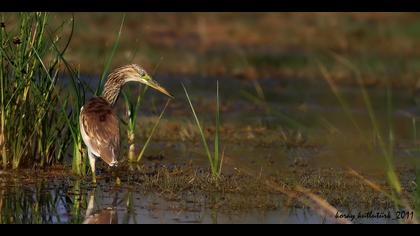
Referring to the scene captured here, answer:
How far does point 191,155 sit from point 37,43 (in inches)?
112

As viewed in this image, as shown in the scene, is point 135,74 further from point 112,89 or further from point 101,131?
point 101,131

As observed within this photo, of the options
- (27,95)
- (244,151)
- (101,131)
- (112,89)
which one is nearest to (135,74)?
(112,89)

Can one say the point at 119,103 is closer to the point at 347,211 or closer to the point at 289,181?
the point at 289,181

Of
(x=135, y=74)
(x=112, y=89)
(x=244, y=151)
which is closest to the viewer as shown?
(x=112, y=89)

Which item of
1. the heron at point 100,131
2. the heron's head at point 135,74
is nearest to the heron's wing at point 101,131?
the heron at point 100,131

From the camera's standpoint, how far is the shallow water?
7648 millimetres

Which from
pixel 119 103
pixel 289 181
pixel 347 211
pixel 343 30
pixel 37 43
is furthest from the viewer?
pixel 343 30

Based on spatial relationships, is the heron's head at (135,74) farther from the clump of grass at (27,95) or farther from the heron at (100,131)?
the clump of grass at (27,95)

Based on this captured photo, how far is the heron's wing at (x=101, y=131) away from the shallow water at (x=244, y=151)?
1.25 feet

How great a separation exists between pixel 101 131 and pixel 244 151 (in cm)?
324

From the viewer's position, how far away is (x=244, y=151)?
37.3 feet

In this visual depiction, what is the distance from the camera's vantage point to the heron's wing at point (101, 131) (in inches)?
330
